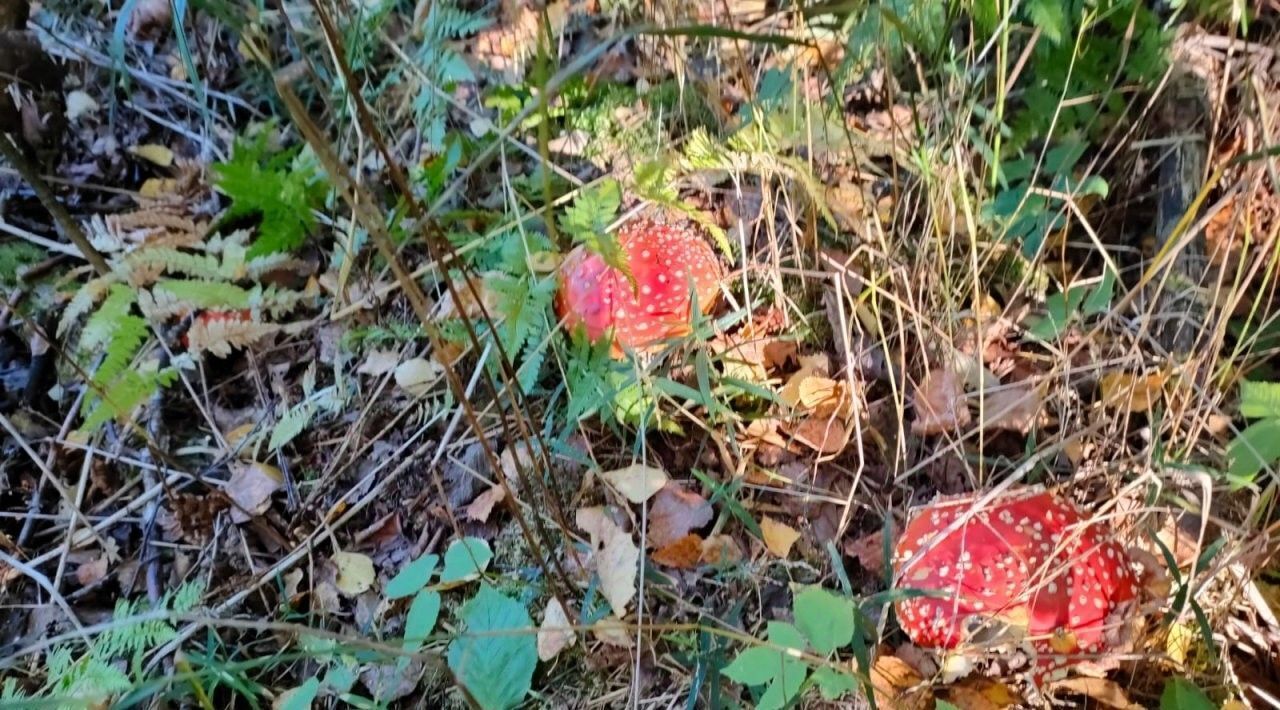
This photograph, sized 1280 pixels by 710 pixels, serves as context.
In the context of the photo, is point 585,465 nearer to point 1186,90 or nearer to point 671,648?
point 671,648

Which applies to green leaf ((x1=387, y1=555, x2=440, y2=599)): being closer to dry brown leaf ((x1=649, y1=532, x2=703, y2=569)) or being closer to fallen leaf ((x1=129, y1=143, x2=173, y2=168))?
dry brown leaf ((x1=649, y1=532, x2=703, y2=569))

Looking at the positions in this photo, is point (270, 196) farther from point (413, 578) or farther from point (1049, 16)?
point (1049, 16)

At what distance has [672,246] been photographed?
1610 mm

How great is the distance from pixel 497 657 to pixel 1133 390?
107 cm

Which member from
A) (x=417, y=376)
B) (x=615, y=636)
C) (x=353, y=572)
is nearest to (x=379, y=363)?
(x=417, y=376)

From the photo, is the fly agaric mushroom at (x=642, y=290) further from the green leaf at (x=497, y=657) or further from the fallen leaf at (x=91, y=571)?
the fallen leaf at (x=91, y=571)

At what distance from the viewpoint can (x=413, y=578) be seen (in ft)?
4.53

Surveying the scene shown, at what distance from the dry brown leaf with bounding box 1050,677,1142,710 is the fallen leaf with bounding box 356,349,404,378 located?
132 cm

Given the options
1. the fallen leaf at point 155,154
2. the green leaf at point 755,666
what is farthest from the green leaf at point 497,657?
the fallen leaf at point 155,154

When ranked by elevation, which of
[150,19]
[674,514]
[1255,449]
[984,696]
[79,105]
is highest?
[150,19]

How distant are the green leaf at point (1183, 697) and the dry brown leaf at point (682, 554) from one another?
0.68m

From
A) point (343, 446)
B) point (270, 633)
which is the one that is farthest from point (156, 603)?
point (343, 446)

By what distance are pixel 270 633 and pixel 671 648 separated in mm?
706

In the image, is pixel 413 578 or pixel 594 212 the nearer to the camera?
pixel 413 578
